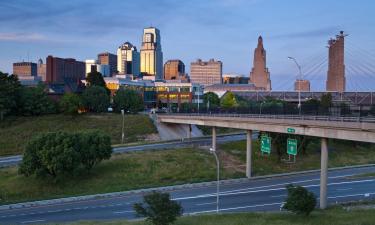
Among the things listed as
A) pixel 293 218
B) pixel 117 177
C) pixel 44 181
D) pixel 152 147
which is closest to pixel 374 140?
pixel 293 218

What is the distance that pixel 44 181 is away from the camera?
187 feet

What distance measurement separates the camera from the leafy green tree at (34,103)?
106 meters

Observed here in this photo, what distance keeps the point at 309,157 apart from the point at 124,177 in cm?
3312

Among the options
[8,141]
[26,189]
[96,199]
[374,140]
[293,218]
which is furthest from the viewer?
[8,141]

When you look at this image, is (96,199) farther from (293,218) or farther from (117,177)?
(293,218)

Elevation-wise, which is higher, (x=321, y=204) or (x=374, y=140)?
(x=374, y=140)

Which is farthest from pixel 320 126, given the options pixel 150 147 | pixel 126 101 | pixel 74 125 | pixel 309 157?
pixel 126 101

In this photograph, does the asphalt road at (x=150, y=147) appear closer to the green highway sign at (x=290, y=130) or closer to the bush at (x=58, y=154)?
the bush at (x=58, y=154)

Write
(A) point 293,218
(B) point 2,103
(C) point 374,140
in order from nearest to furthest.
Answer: (A) point 293,218
(C) point 374,140
(B) point 2,103

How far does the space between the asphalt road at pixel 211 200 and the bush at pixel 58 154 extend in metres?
8.07

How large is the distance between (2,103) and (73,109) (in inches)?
588

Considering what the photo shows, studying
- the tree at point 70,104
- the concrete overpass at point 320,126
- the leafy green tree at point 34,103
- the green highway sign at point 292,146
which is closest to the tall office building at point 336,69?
the tree at point 70,104

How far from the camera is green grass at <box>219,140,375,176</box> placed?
2756 inches

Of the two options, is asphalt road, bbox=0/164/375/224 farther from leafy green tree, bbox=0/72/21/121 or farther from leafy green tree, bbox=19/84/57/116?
leafy green tree, bbox=19/84/57/116
